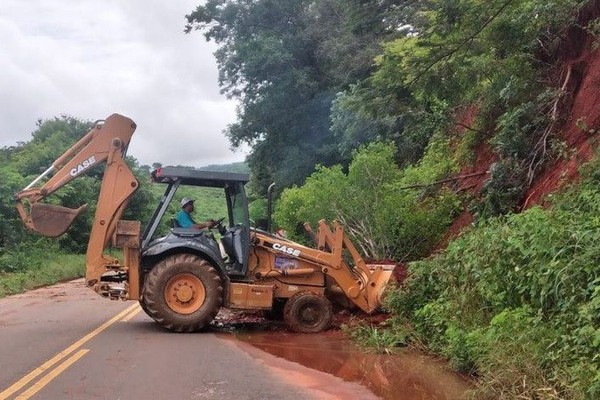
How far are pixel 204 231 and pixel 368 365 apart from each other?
4186 mm

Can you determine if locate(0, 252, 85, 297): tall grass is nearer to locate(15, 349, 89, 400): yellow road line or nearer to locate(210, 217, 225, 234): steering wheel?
locate(210, 217, 225, 234): steering wheel

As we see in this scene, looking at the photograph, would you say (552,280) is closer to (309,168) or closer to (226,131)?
(309,168)

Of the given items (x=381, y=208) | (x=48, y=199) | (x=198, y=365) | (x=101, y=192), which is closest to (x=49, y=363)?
(x=198, y=365)

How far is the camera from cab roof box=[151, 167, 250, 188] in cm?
1142

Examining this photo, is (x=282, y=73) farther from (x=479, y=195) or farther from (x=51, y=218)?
(x=51, y=218)

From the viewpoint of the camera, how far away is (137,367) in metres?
8.22

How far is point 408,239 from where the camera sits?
50.2 feet

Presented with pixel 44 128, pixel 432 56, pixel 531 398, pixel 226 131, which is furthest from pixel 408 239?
pixel 44 128

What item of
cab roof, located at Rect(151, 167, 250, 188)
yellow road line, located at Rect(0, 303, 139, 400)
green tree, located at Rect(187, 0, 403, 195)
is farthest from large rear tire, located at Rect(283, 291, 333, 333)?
green tree, located at Rect(187, 0, 403, 195)

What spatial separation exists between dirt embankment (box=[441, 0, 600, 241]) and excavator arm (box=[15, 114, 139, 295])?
20.3 ft

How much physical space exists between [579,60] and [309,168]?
2305cm

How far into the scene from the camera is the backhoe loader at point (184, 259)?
11.0 m

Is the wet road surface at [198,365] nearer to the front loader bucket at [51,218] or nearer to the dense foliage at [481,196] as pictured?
the dense foliage at [481,196]

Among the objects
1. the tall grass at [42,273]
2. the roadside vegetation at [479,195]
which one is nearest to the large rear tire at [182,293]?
the roadside vegetation at [479,195]
